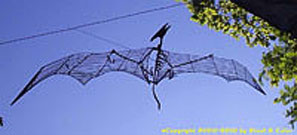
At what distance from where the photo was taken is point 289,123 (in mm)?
10148

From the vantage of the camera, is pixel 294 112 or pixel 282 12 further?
pixel 294 112

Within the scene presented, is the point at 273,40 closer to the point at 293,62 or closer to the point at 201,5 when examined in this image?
the point at 293,62

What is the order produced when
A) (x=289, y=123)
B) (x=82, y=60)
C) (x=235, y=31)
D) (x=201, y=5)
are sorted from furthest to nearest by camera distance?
(x=235, y=31) < (x=201, y=5) < (x=289, y=123) < (x=82, y=60)

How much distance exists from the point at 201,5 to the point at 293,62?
287 centimetres

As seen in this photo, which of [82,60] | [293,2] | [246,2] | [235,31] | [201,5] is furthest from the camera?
[235,31]

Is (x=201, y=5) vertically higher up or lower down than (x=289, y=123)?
higher up

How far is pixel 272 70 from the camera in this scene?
11.3m

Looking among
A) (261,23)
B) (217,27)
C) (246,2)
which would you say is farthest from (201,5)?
(246,2)

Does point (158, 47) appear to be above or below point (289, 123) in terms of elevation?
above

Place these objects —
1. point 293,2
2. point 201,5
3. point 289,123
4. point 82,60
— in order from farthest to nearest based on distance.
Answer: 1. point 201,5
2. point 289,123
3. point 82,60
4. point 293,2

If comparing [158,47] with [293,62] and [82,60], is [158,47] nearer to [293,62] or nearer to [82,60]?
[82,60]

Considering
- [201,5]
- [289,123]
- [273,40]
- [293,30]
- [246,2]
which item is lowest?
[289,123]

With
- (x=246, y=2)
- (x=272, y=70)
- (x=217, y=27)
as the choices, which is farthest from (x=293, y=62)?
(x=246, y=2)

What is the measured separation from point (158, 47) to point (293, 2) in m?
2.92
